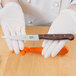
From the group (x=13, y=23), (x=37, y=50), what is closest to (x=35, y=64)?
(x=37, y=50)

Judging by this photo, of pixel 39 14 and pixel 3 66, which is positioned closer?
pixel 3 66

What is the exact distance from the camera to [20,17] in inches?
20.9

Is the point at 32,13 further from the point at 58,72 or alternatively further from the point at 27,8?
the point at 58,72

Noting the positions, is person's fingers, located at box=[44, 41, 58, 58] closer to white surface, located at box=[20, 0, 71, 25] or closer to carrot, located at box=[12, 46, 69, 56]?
carrot, located at box=[12, 46, 69, 56]

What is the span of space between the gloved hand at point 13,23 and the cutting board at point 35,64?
4 centimetres

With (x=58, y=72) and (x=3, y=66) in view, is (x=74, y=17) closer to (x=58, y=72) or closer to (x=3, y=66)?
(x=58, y=72)

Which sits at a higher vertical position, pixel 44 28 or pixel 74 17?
pixel 74 17

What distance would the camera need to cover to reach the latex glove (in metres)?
0.50

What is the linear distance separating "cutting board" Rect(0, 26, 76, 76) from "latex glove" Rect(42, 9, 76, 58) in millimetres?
32

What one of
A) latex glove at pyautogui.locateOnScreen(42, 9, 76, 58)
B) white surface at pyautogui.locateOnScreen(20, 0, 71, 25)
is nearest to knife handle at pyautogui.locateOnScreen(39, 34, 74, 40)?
latex glove at pyautogui.locateOnScreen(42, 9, 76, 58)

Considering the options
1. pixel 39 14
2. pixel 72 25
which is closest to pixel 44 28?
pixel 39 14

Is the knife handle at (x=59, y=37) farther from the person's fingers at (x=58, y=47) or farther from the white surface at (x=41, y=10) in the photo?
the white surface at (x=41, y=10)

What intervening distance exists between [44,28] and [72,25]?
171 mm

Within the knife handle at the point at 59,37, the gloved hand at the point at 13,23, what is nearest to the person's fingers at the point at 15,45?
the gloved hand at the point at 13,23
